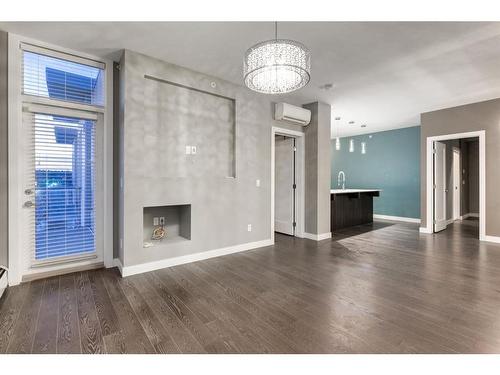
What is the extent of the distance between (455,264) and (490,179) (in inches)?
106

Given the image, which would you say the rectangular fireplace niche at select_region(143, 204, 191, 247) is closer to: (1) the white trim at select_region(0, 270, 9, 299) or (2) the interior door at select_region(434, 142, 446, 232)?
(1) the white trim at select_region(0, 270, 9, 299)

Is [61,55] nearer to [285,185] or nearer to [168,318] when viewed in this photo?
[168,318]

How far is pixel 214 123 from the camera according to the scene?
3.95 m

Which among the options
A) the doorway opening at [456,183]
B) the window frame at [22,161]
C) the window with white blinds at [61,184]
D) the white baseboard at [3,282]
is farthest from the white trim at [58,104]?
the doorway opening at [456,183]

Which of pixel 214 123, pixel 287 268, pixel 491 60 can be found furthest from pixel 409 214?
pixel 214 123

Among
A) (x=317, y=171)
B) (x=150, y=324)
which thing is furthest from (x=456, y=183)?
(x=150, y=324)

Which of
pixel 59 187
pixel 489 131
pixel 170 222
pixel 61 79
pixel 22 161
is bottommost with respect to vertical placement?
pixel 170 222

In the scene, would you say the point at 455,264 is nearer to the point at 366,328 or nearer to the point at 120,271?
the point at 366,328

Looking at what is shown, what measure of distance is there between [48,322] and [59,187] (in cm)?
172

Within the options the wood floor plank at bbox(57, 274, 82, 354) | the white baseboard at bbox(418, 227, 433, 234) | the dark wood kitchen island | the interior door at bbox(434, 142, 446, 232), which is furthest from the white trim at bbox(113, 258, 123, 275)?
the interior door at bbox(434, 142, 446, 232)

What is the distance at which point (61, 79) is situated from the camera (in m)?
3.12

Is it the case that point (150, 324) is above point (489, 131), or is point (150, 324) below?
below

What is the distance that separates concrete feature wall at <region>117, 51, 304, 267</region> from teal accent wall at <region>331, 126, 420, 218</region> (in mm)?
4870

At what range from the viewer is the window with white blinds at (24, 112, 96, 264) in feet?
9.84
